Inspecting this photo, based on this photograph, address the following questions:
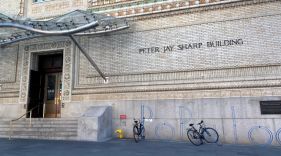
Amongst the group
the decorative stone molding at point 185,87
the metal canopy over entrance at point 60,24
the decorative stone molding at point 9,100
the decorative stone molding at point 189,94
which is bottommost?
the decorative stone molding at point 9,100

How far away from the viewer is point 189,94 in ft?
36.3

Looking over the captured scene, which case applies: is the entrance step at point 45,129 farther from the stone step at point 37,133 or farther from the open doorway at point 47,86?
the open doorway at point 47,86

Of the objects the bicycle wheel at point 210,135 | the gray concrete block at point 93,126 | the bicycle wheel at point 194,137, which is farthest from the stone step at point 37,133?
the bicycle wheel at point 210,135

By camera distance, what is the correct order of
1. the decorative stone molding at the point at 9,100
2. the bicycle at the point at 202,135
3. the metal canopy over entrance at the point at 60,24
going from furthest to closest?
the decorative stone molding at the point at 9,100 → the bicycle at the point at 202,135 → the metal canopy over entrance at the point at 60,24

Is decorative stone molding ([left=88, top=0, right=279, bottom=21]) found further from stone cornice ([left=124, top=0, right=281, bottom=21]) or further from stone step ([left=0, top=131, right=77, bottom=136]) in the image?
stone step ([left=0, top=131, right=77, bottom=136])

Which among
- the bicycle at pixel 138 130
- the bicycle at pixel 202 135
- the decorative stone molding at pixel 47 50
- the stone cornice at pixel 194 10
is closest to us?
the bicycle at pixel 202 135

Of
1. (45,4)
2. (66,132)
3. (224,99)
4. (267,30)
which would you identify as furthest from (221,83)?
(45,4)

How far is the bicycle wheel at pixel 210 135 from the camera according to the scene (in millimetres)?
9677

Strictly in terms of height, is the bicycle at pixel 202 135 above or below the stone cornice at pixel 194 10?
below

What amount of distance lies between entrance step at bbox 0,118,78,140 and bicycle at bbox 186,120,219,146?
5.90m

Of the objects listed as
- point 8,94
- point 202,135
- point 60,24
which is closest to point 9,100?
point 8,94

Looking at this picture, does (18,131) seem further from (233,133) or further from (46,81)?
(233,133)

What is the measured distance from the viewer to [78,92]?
42.8ft

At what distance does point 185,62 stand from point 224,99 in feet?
9.33
